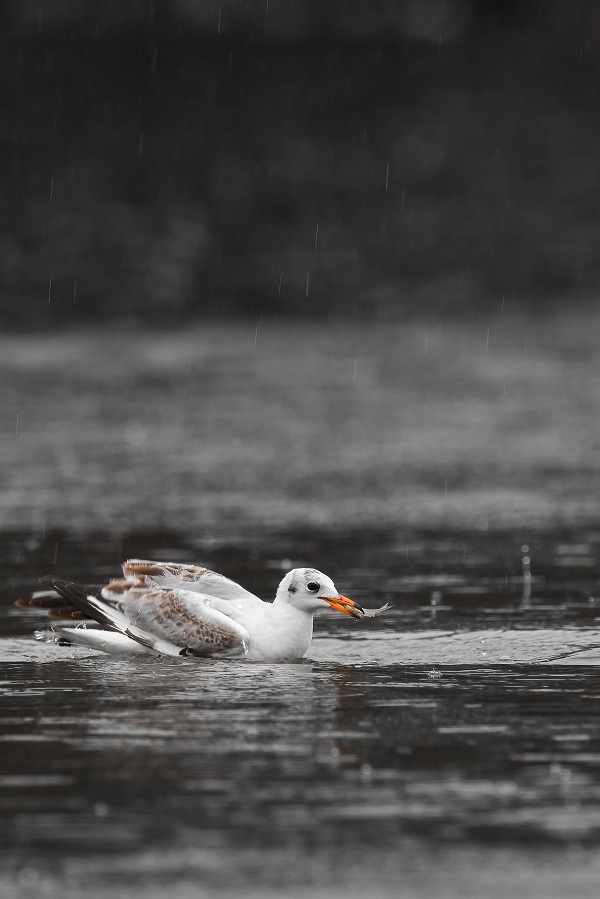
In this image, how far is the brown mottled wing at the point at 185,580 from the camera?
41.8ft

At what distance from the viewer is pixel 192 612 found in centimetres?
1230

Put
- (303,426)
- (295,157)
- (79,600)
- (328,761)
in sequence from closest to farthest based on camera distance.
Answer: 1. (328,761)
2. (79,600)
3. (303,426)
4. (295,157)

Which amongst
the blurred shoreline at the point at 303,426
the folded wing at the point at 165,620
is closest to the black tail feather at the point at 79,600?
the folded wing at the point at 165,620

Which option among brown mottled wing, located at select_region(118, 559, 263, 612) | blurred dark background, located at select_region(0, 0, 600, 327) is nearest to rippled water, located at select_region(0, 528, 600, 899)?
brown mottled wing, located at select_region(118, 559, 263, 612)

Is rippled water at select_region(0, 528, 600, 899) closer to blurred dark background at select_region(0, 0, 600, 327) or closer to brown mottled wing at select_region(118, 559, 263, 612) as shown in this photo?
brown mottled wing at select_region(118, 559, 263, 612)

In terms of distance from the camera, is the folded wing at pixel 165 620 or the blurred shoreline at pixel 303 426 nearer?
the folded wing at pixel 165 620

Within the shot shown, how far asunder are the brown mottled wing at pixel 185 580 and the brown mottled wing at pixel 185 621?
102mm

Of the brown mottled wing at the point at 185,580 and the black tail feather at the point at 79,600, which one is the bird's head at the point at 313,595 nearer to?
the brown mottled wing at the point at 185,580

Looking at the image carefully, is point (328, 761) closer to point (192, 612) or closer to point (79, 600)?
point (192, 612)

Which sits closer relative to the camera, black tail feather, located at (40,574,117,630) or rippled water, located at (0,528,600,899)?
rippled water, located at (0,528,600,899)

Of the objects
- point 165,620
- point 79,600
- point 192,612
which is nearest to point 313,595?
point 192,612

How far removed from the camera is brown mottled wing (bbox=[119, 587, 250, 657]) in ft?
39.8

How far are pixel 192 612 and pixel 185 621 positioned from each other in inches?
2.9

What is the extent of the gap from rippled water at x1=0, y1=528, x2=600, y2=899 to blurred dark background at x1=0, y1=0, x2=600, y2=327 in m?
31.6
